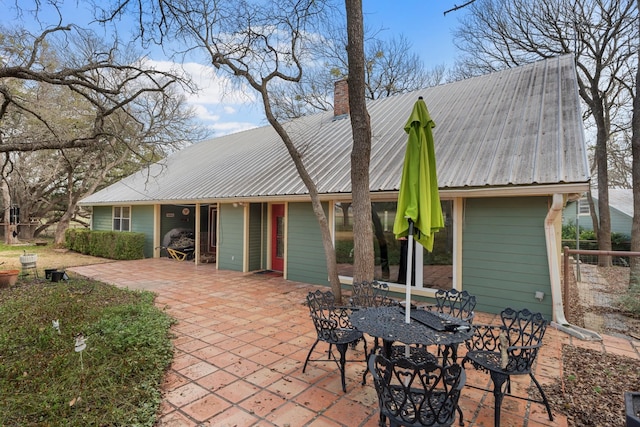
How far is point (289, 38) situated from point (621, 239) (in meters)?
17.9

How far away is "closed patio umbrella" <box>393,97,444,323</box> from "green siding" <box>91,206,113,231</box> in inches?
616

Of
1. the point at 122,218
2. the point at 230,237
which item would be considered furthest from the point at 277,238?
the point at 122,218

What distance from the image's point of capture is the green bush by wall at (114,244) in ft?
40.1

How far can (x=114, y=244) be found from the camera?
12328 mm

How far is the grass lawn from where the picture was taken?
9.01 ft

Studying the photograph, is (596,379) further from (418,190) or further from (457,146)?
(457,146)

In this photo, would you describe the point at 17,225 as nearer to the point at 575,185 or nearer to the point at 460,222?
the point at 460,222

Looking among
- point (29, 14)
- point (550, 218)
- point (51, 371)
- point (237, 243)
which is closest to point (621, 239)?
point (550, 218)

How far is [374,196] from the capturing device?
21.7 feet

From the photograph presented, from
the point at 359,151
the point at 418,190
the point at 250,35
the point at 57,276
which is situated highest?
the point at 250,35

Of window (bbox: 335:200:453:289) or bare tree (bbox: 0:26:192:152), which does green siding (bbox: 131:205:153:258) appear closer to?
bare tree (bbox: 0:26:192:152)

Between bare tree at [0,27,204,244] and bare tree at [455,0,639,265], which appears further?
bare tree at [455,0,639,265]

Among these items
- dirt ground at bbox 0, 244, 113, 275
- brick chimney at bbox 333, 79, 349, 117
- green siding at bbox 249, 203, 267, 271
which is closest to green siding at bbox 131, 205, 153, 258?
dirt ground at bbox 0, 244, 113, 275

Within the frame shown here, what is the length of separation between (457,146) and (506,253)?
2.32 metres
